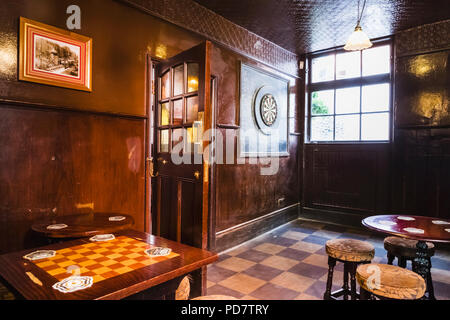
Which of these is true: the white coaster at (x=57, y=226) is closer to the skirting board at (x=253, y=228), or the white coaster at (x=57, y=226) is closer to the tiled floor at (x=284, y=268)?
the tiled floor at (x=284, y=268)

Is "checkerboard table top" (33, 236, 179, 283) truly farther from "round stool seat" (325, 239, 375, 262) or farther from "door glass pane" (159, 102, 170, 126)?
"door glass pane" (159, 102, 170, 126)

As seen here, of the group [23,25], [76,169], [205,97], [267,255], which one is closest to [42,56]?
[23,25]

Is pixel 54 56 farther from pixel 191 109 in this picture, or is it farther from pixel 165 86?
pixel 191 109

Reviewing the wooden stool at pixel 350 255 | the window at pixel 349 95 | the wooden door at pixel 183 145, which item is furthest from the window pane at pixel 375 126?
the wooden door at pixel 183 145

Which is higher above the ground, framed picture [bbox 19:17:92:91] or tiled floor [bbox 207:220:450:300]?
framed picture [bbox 19:17:92:91]

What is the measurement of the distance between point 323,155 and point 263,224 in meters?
1.95

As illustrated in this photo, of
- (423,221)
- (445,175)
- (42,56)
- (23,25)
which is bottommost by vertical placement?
(423,221)

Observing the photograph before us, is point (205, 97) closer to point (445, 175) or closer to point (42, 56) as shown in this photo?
point (42, 56)

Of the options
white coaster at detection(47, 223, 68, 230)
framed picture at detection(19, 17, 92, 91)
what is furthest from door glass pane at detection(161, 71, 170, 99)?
white coaster at detection(47, 223, 68, 230)

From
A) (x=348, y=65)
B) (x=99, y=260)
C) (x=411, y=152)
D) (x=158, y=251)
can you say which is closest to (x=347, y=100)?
(x=348, y=65)

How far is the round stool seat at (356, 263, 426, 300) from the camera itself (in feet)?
5.51

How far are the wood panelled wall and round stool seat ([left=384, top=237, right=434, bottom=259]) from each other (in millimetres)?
2383

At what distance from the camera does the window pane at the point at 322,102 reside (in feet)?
18.4

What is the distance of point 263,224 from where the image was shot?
486 cm
